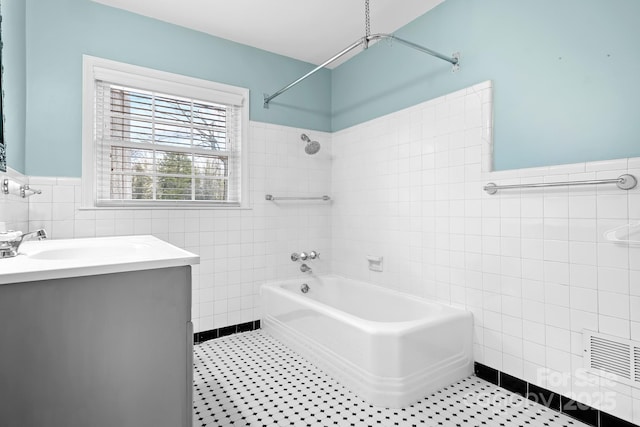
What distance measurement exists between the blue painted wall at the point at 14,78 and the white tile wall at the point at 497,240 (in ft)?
7.58

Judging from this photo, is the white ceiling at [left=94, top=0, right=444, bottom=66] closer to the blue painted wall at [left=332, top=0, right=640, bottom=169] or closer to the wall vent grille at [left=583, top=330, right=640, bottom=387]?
the blue painted wall at [left=332, top=0, right=640, bottom=169]

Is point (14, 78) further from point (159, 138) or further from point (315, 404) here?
point (315, 404)

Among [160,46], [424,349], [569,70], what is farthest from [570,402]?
[160,46]

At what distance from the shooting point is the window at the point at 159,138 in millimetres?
2332

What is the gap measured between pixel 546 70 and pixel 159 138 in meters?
2.53

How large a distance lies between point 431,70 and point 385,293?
1.68 meters

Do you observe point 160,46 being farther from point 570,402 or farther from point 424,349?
point 570,402

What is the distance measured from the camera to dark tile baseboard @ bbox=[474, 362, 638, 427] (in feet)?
5.15

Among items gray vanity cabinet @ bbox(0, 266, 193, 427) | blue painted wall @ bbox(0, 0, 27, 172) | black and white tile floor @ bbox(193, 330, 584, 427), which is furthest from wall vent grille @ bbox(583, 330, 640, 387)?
blue painted wall @ bbox(0, 0, 27, 172)

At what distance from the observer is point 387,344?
5.85ft

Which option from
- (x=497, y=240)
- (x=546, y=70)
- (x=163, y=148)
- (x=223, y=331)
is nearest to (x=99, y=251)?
(x=163, y=148)

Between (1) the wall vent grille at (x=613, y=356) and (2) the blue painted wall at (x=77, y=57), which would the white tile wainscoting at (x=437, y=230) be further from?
(2) the blue painted wall at (x=77, y=57)

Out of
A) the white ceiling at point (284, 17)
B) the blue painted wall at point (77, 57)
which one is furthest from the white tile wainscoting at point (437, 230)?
the white ceiling at point (284, 17)

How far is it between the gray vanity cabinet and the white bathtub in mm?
1025
